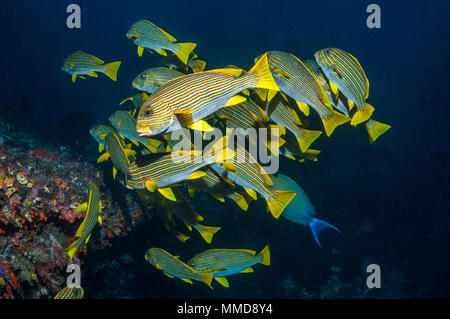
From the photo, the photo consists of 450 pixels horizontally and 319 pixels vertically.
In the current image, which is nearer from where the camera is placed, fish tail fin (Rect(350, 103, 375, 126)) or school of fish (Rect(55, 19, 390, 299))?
school of fish (Rect(55, 19, 390, 299))

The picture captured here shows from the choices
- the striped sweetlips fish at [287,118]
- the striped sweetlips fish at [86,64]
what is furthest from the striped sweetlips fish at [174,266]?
the striped sweetlips fish at [86,64]

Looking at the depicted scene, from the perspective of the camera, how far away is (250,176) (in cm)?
Answer: 231

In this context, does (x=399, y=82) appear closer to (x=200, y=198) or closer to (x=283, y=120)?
(x=200, y=198)

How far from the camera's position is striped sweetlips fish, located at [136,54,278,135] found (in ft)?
5.80

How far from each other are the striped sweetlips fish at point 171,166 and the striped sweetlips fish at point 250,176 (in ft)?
0.53

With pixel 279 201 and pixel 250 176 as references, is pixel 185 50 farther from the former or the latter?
Answer: pixel 279 201

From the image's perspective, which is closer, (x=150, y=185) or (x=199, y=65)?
(x=150, y=185)

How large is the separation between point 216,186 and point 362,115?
1.62m

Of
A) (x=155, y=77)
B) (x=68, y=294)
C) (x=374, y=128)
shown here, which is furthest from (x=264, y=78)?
(x=68, y=294)

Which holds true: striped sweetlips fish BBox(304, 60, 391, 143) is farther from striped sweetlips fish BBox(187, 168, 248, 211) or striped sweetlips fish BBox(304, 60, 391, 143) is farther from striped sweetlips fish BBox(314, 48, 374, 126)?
striped sweetlips fish BBox(187, 168, 248, 211)

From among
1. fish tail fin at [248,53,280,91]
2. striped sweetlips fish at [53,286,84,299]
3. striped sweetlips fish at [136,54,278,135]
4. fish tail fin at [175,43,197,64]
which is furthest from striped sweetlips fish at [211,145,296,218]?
striped sweetlips fish at [53,286,84,299]

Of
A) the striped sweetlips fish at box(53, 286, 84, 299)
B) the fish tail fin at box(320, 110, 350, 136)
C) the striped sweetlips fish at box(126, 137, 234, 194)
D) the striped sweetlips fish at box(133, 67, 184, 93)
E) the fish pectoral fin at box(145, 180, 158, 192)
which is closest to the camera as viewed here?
the striped sweetlips fish at box(126, 137, 234, 194)
